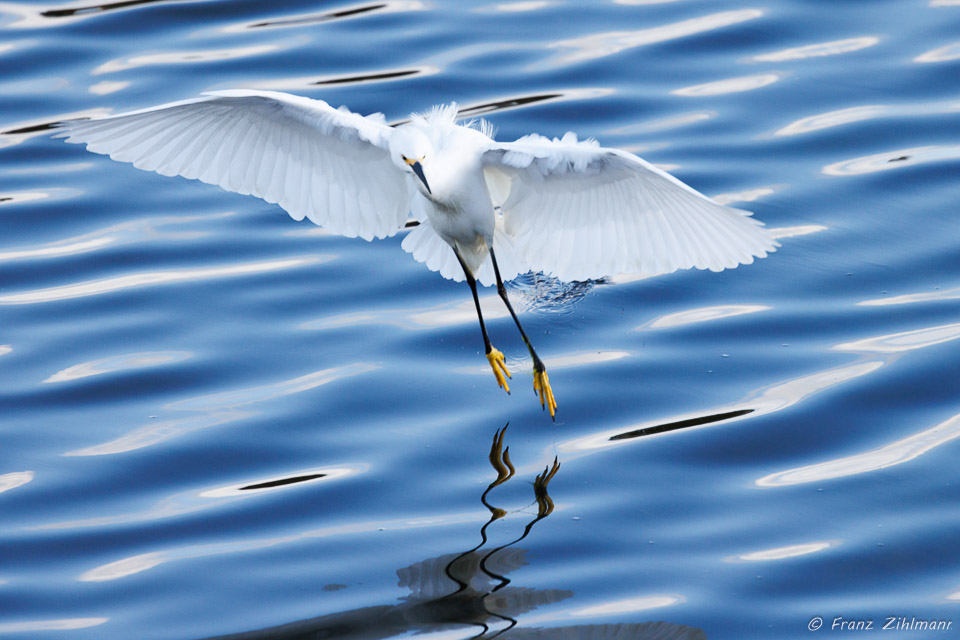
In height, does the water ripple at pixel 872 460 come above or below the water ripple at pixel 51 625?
below

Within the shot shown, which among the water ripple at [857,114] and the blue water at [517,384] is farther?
the water ripple at [857,114]

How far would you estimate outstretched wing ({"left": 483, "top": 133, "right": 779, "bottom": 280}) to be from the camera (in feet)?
16.0

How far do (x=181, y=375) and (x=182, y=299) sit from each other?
2.77ft

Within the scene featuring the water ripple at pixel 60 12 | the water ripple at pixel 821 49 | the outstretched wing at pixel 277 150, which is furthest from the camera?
the water ripple at pixel 60 12

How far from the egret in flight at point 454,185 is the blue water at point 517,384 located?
2.02 ft

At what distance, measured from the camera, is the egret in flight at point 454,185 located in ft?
16.4

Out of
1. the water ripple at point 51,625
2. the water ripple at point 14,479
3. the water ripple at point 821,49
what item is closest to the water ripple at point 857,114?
the water ripple at point 821,49

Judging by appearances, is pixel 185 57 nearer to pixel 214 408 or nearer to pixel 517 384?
pixel 214 408

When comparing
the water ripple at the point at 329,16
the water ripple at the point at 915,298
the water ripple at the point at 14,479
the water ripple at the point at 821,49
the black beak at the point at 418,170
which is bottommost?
the water ripple at the point at 915,298

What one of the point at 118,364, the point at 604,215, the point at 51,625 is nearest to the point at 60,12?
the point at 118,364

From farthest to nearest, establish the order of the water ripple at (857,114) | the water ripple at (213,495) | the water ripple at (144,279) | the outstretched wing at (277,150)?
the water ripple at (857,114)
the water ripple at (144,279)
the outstretched wing at (277,150)
the water ripple at (213,495)

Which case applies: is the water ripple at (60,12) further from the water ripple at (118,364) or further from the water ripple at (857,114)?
the water ripple at (857,114)

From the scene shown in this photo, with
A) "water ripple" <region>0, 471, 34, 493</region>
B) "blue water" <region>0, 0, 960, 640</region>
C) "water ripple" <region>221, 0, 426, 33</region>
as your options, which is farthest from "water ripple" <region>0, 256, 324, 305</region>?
"water ripple" <region>221, 0, 426, 33</region>
